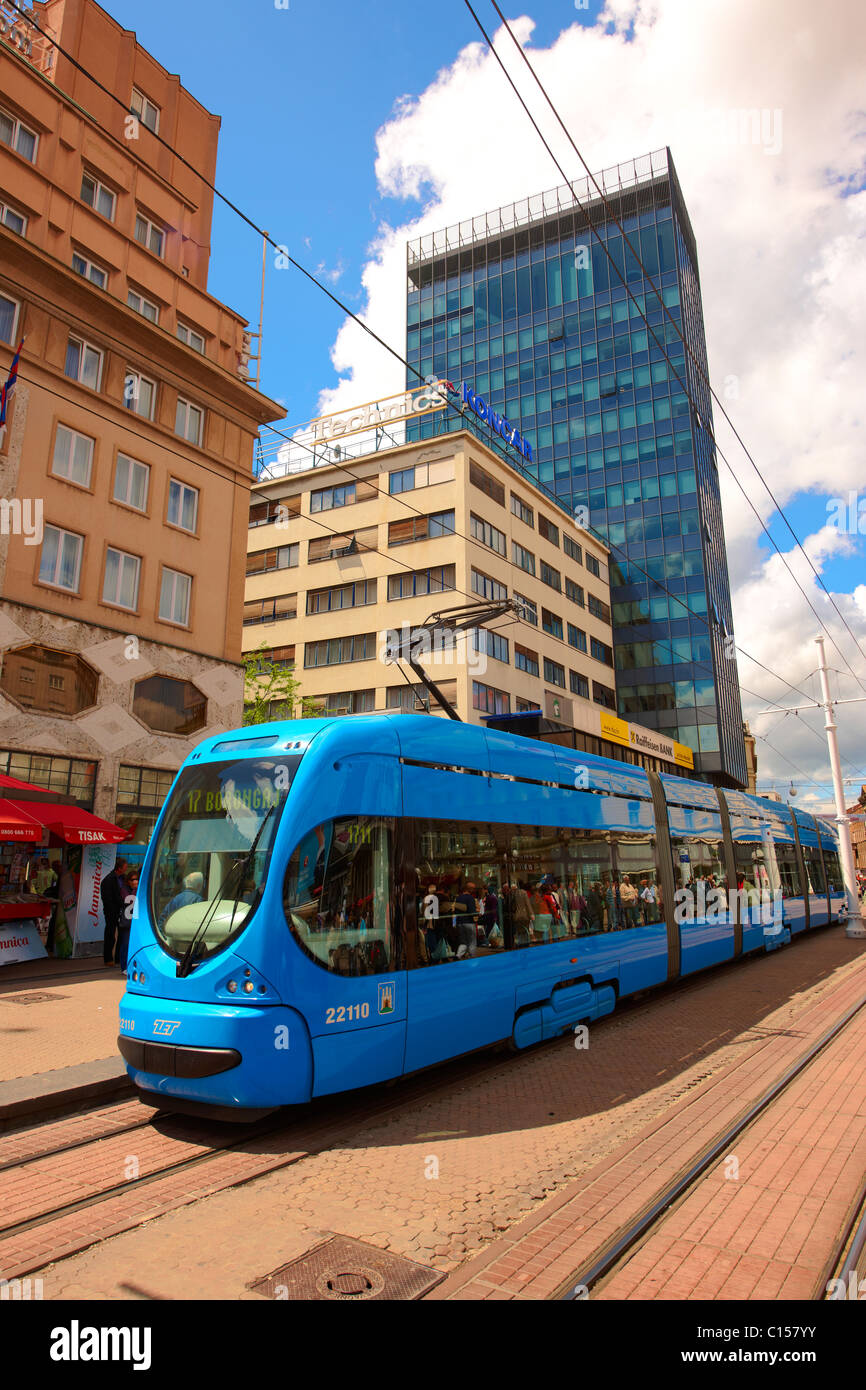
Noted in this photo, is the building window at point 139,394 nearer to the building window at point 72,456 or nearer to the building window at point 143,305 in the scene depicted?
the building window at point 143,305

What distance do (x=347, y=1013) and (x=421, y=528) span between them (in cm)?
3429

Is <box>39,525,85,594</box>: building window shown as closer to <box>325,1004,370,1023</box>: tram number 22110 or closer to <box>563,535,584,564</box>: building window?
<box>325,1004,370,1023</box>: tram number 22110

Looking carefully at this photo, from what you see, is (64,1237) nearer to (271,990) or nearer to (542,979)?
(271,990)

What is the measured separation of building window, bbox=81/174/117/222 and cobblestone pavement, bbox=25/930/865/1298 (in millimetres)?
22385

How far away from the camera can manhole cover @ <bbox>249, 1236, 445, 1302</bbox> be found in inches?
148

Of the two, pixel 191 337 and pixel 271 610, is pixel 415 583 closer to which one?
pixel 271 610

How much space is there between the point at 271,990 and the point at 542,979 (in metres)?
4.08

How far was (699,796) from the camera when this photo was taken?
15.5 metres

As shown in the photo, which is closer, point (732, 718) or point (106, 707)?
point (106, 707)

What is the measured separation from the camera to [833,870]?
27.5 metres

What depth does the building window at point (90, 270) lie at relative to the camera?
64.3ft

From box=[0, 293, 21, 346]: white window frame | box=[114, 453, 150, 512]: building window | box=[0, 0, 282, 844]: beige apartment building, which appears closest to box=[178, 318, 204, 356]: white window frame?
box=[0, 0, 282, 844]: beige apartment building
